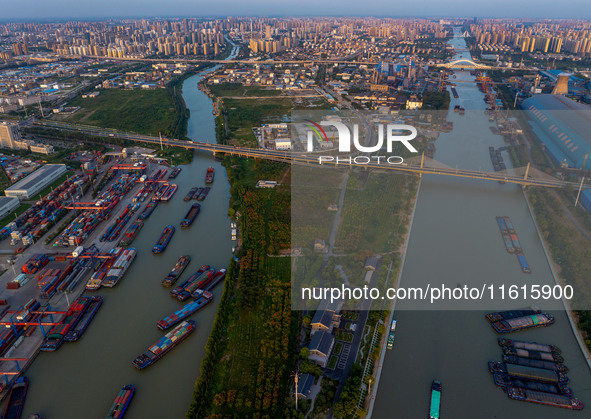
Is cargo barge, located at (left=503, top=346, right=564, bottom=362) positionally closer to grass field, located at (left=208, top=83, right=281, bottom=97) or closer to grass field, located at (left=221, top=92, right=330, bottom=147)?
grass field, located at (left=221, top=92, right=330, bottom=147)

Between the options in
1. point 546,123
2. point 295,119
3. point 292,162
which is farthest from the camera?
point 295,119

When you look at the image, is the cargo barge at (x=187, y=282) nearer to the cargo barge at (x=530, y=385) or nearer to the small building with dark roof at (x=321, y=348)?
the small building with dark roof at (x=321, y=348)

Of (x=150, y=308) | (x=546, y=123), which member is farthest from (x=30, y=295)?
(x=546, y=123)

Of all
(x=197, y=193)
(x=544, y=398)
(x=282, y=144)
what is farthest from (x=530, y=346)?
(x=282, y=144)

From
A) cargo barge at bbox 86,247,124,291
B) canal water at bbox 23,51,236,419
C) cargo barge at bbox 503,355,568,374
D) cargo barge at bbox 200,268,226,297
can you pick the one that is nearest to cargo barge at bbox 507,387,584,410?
cargo barge at bbox 503,355,568,374

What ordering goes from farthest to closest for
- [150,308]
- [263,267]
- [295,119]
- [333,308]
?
[295,119], [263,267], [150,308], [333,308]

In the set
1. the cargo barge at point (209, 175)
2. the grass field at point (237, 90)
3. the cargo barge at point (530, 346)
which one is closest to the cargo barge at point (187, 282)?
the cargo barge at point (209, 175)

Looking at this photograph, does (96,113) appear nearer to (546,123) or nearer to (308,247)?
(308,247)
